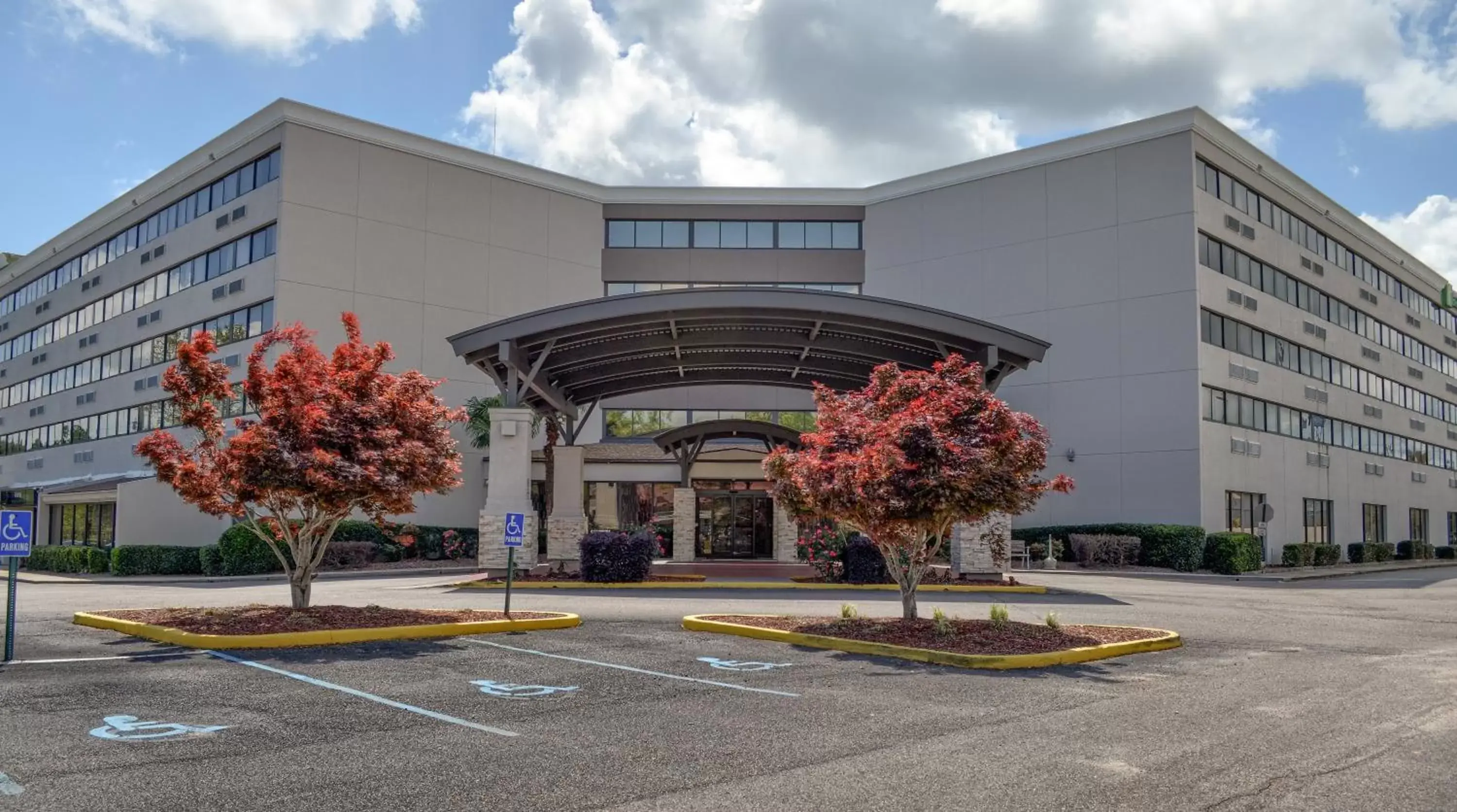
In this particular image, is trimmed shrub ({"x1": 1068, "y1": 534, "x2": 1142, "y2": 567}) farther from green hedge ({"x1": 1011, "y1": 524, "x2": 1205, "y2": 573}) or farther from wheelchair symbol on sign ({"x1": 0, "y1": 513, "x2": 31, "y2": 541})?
wheelchair symbol on sign ({"x1": 0, "y1": 513, "x2": 31, "y2": 541})

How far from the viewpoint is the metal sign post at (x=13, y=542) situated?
463 inches

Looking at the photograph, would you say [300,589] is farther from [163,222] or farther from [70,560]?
[163,222]

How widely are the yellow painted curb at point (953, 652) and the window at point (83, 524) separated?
34.9 metres

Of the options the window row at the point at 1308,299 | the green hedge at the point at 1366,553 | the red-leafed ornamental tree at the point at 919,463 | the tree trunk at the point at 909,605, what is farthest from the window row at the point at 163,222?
the green hedge at the point at 1366,553

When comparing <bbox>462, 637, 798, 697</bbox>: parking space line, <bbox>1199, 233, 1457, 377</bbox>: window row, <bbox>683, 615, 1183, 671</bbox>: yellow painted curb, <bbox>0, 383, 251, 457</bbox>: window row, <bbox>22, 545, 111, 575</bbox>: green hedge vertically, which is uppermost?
<bbox>1199, 233, 1457, 377</bbox>: window row

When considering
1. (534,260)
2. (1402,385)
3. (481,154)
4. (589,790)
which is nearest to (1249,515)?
(1402,385)

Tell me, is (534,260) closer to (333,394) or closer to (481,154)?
(481,154)

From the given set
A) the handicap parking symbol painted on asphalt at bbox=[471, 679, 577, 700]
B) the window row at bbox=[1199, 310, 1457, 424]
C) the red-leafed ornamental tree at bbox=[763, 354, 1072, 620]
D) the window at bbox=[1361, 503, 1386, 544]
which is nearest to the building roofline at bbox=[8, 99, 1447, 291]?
the window row at bbox=[1199, 310, 1457, 424]

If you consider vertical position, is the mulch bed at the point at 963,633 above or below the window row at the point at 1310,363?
below

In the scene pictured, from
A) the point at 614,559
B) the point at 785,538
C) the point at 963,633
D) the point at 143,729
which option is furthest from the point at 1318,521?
the point at 143,729

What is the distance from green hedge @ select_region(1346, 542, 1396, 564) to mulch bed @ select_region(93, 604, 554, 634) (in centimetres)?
4004

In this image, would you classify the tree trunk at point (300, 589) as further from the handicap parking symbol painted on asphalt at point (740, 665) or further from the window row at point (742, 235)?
the window row at point (742, 235)

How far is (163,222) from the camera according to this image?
152 ft

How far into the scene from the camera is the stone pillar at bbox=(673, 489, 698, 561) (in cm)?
3684
